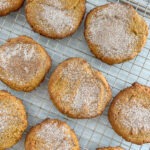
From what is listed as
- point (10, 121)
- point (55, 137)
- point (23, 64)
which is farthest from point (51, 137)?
point (23, 64)

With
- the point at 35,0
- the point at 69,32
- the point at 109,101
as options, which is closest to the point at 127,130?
the point at 109,101

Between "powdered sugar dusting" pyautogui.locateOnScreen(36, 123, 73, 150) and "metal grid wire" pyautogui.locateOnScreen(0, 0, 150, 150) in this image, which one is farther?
"metal grid wire" pyautogui.locateOnScreen(0, 0, 150, 150)

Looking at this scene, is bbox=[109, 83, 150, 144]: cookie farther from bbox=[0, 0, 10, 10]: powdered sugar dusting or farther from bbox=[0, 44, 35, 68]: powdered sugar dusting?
bbox=[0, 0, 10, 10]: powdered sugar dusting

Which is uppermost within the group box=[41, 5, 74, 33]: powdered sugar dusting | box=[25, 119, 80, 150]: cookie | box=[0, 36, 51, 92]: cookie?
box=[41, 5, 74, 33]: powdered sugar dusting

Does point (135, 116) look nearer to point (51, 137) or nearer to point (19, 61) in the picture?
point (51, 137)

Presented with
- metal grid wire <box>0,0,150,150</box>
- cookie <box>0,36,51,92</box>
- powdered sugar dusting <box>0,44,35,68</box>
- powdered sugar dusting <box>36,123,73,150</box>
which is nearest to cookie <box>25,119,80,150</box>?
powdered sugar dusting <box>36,123,73,150</box>

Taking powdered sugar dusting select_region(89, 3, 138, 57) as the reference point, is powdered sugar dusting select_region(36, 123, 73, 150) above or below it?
below

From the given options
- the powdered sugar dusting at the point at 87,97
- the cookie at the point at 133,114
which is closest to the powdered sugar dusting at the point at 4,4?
the powdered sugar dusting at the point at 87,97
